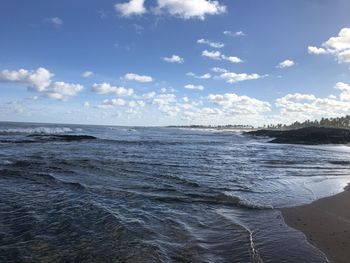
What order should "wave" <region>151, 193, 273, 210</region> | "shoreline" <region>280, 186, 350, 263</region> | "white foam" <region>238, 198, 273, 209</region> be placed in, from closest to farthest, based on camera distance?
1. "shoreline" <region>280, 186, 350, 263</region>
2. "white foam" <region>238, 198, 273, 209</region>
3. "wave" <region>151, 193, 273, 210</region>

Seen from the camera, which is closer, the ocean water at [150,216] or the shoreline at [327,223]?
the ocean water at [150,216]

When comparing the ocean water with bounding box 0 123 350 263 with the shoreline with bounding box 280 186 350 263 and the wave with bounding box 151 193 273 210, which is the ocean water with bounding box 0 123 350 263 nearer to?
the wave with bounding box 151 193 273 210

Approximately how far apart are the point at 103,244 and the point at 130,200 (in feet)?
12.9

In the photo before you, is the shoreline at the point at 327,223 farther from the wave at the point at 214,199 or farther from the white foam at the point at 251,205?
the wave at the point at 214,199

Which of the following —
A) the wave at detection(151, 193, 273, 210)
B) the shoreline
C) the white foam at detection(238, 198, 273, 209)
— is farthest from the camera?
the wave at detection(151, 193, 273, 210)

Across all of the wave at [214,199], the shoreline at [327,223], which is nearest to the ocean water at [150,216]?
the wave at [214,199]

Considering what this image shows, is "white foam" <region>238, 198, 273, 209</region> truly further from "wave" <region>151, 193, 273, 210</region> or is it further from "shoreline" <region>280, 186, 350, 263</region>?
"shoreline" <region>280, 186, 350, 263</region>

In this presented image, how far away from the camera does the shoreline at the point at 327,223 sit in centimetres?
694

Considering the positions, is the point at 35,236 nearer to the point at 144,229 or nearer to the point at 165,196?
the point at 144,229

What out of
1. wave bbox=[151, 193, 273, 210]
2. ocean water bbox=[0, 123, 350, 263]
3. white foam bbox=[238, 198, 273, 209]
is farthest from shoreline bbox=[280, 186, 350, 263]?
wave bbox=[151, 193, 273, 210]

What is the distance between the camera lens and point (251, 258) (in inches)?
253

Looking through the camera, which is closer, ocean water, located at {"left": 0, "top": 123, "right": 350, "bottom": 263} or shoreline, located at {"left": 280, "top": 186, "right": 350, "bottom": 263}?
ocean water, located at {"left": 0, "top": 123, "right": 350, "bottom": 263}

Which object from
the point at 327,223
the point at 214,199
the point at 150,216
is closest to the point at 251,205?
the point at 214,199

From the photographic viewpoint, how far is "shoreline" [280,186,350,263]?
6.94 meters
